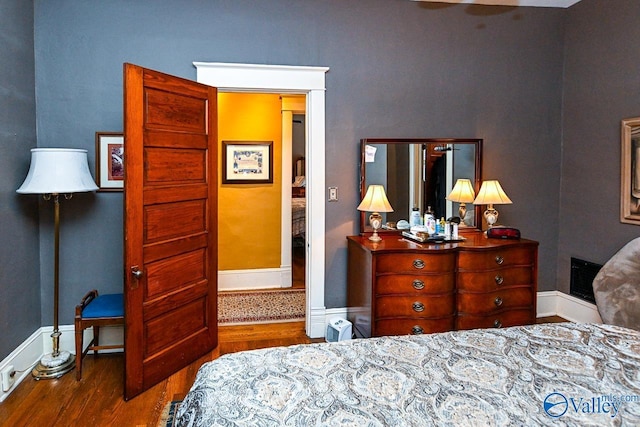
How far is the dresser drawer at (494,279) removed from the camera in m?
3.12

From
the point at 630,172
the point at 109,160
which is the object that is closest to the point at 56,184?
the point at 109,160

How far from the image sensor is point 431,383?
137cm

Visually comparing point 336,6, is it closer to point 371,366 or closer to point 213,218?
point 213,218

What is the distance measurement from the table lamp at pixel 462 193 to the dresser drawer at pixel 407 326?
3.64 ft

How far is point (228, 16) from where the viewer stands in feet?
11.0

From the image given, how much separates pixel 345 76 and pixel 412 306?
6.42 feet

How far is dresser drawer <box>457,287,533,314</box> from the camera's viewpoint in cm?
313

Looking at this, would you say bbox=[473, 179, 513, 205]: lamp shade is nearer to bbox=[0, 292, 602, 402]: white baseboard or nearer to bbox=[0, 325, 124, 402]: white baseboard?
bbox=[0, 292, 602, 402]: white baseboard

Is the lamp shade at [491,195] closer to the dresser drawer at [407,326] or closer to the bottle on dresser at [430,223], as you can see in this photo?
the bottle on dresser at [430,223]

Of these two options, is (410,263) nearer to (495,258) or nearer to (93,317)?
(495,258)

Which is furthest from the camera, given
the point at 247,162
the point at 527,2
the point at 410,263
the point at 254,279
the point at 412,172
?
the point at 254,279

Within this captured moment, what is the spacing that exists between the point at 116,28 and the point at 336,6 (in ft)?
5.70

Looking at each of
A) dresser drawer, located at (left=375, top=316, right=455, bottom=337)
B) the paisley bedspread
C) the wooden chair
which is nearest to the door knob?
the wooden chair

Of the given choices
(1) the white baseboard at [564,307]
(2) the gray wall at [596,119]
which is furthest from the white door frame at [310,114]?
(2) the gray wall at [596,119]
